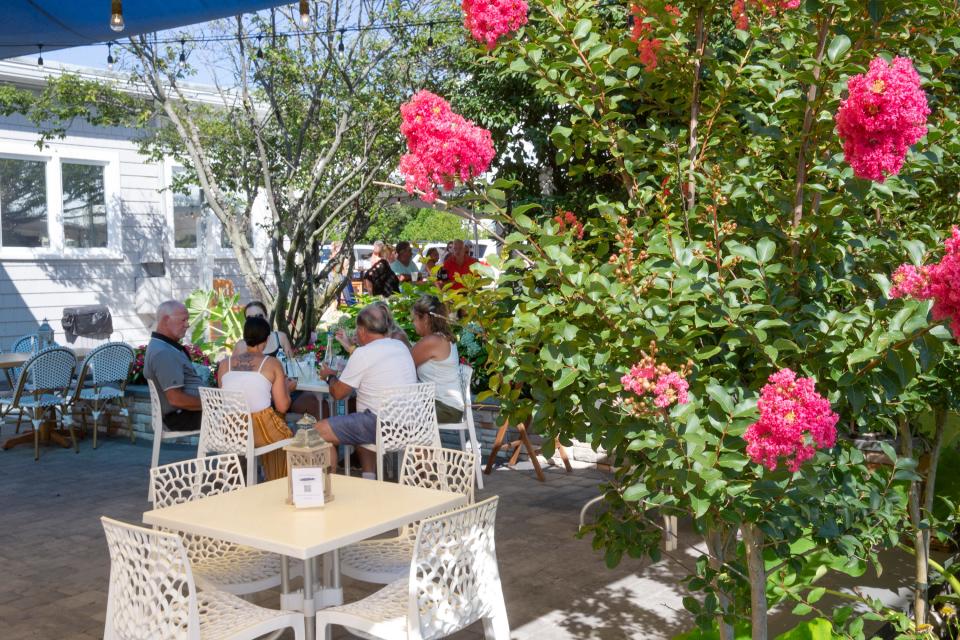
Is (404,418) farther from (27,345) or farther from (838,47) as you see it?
(27,345)

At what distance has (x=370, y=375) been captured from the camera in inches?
226

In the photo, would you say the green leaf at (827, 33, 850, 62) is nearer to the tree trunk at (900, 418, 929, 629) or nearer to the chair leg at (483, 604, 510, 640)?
the tree trunk at (900, 418, 929, 629)

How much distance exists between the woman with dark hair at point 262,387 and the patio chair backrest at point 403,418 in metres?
0.63

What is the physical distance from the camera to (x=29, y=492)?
21.9ft

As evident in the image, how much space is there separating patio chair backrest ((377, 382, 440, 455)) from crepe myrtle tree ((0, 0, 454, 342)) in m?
4.84

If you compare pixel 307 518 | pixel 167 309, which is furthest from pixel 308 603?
pixel 167 309

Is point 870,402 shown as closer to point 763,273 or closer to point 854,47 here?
point 763,273

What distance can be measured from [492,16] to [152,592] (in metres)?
1.85

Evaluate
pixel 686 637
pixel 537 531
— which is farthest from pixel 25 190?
pixel 686 637

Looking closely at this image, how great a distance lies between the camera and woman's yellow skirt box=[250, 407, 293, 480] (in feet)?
18.7

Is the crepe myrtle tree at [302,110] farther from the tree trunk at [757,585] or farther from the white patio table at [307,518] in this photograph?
the tree trunk at [757,585]

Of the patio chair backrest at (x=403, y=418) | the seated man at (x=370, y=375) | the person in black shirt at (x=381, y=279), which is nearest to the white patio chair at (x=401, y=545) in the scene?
the patio chair backrest at (x=403, y=418)

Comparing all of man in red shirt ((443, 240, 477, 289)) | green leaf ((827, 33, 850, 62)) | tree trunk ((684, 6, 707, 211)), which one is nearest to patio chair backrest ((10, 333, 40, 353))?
man in red shirt ((443, 240, 477, 289))

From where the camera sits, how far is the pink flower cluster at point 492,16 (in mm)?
2256
